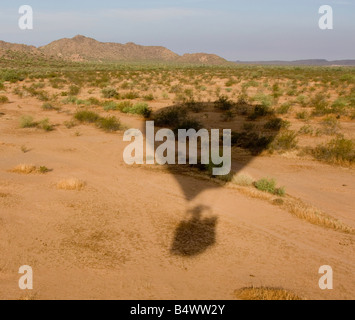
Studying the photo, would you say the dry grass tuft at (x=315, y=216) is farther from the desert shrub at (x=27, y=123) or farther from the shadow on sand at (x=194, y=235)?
the desert shrub at (x=27, y=123)

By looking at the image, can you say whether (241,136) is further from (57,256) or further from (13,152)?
(57,256)

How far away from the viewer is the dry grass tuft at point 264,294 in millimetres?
4801

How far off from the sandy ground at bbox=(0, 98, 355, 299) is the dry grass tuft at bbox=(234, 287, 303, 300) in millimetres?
172

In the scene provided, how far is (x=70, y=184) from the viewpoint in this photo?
893 cm

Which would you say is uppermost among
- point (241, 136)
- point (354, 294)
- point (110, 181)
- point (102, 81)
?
point (102, 81)

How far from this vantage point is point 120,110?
21344 mm

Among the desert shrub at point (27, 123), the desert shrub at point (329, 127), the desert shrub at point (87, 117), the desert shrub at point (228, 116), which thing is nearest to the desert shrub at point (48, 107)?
the desert shrub at point (87, 117)

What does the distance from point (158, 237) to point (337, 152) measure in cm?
833

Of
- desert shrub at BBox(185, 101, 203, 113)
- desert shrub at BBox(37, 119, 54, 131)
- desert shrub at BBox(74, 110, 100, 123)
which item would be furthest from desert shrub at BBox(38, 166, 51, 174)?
desert shrub at BBox(185, 101, 203, 113)

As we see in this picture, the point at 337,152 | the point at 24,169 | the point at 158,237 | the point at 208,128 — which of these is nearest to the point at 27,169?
the point at 24,169

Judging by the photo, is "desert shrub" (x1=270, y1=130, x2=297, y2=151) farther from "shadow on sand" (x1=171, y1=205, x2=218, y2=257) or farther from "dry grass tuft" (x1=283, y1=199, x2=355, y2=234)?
"shadow on sand" (x1=171, y1=205, x2=218, y2=257)

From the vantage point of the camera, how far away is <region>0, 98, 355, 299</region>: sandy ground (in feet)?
16.9

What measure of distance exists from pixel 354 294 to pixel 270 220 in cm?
257
